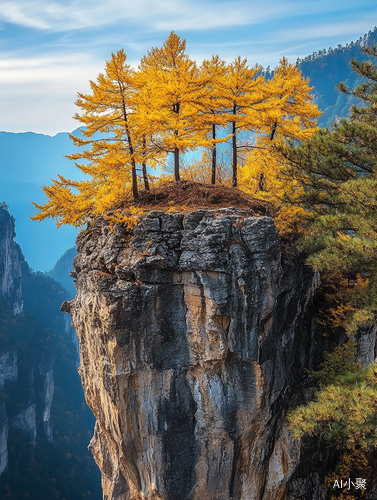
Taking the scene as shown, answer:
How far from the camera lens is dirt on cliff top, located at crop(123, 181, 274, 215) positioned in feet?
39.0

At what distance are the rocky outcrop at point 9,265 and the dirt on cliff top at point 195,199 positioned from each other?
65.7 metres

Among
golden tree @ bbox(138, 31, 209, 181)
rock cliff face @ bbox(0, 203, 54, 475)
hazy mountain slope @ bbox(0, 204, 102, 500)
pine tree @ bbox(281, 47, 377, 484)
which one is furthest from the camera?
rock cliff face @ bbox(0, 203, 54, 475)

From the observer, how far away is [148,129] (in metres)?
11.5

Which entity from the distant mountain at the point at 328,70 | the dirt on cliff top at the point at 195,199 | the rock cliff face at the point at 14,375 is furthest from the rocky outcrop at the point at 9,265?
the distant mountain at the point at 328,70

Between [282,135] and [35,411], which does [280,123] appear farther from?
[35,411]

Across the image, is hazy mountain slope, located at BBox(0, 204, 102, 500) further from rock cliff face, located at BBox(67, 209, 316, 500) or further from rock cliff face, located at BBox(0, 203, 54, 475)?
rock cliff face, located at BBox(67, 209, 316, 500)

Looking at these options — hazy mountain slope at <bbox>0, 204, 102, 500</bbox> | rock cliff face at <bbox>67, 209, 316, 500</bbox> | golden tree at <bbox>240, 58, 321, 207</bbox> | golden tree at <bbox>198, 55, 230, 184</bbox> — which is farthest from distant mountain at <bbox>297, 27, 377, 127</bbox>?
rock cliff face at <bbox>67, 209, 316, 500</bbox>

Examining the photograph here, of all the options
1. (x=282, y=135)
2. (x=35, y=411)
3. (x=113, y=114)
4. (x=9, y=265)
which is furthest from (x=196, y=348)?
(x=9, y=265)

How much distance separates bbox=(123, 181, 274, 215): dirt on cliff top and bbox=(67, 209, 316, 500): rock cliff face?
4.12 feet

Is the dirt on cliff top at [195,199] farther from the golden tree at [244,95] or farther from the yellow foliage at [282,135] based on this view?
the golden tree at [244,95]

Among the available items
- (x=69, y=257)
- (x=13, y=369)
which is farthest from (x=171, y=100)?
(x=69, y=257)

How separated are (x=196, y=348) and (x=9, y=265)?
2815 inches

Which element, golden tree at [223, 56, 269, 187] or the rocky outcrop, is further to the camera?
the rocky outcrop

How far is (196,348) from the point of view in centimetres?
1080
